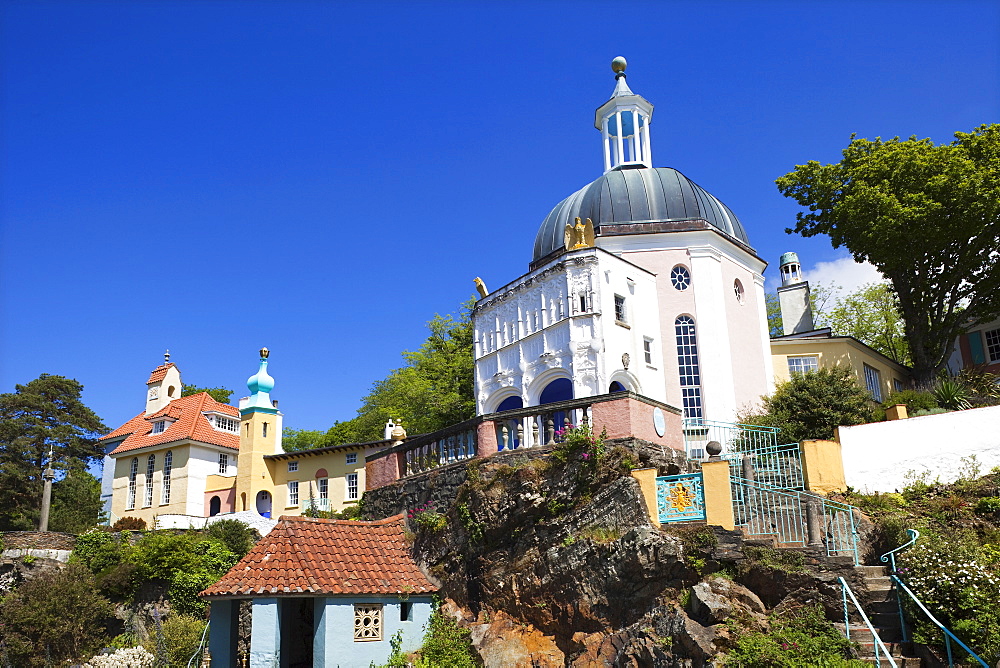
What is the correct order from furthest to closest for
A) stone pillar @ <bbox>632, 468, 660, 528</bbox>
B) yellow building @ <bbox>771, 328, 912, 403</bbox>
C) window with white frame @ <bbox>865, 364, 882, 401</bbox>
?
1. window with white frame @ <bbox>865, 364, 882, 401</bbox>
2. yellow building @ <bbox>771, 328, 912, 403</bbox>
3. stone pillar @ <bbox>632, 468, 660, 528</bbox>

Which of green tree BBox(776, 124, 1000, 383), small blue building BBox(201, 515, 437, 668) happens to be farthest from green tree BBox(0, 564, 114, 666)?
green tree BBox(776, 124, 1000, 383)

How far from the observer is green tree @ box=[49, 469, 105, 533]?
38.8 meters

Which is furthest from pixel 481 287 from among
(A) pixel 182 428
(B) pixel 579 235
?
(A) pixel 182 428

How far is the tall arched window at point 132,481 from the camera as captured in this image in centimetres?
4497

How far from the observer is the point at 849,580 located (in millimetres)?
13477

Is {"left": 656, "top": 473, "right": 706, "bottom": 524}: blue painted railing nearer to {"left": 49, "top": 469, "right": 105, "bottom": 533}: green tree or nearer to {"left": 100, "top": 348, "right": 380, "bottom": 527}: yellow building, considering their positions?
{"left": 100, "top": 348, "right": 380, "bottom": 527}: yellow building

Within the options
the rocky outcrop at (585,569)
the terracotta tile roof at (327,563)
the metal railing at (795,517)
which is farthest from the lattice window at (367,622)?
the metal railing at (795,517)

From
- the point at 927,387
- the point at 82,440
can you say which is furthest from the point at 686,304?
the point at 82,440

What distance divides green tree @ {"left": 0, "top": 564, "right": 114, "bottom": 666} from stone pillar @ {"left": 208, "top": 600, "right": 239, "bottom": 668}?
369 inches

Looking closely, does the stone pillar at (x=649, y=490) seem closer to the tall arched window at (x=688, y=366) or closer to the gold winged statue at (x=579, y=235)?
the gold winged statue at (x=579, y=235)

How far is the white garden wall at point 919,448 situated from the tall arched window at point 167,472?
35909 millimetres

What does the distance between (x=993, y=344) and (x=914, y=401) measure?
13229mm

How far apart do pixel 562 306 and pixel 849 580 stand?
1601 cm

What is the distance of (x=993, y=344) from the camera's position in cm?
3553
